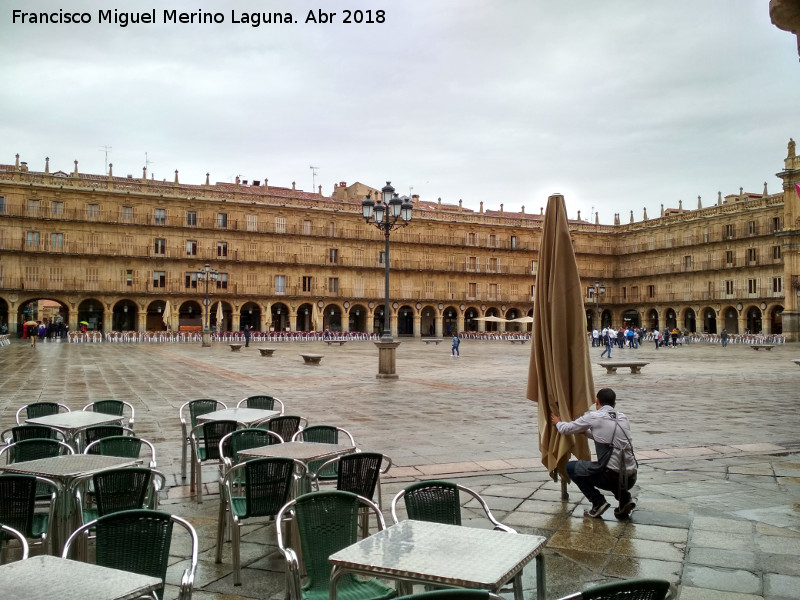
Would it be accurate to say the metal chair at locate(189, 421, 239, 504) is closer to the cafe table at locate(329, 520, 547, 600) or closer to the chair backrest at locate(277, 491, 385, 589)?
the chair backrest at locate(277, 491, 385, 589)

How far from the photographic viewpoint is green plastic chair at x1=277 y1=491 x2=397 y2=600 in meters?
2.90

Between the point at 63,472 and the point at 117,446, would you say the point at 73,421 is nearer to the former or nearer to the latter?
the point at 117,446

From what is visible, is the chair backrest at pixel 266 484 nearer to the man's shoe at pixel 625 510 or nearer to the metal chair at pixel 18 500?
the metal chair at pixel 18 500

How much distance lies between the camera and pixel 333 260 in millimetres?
48781

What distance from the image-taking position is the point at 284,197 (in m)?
47.6

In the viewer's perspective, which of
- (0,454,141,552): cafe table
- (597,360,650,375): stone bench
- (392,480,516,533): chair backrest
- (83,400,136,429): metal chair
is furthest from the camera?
(597,360,650,375): stone bench

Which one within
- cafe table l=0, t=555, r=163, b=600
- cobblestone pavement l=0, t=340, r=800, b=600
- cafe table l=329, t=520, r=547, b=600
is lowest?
cobblestone pavement l=0, t=340, r=800, b=600

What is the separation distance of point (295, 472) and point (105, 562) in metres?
1.63

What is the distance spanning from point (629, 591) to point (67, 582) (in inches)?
72.4

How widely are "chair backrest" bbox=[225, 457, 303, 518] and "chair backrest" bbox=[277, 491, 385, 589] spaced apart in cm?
72

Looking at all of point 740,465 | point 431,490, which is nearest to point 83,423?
point 431,490

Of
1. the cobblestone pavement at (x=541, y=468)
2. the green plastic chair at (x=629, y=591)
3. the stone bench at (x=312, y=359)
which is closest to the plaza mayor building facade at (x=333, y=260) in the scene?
the stone bench at (x=312, y=359)

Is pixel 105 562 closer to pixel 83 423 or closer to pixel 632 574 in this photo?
pixel 632 574

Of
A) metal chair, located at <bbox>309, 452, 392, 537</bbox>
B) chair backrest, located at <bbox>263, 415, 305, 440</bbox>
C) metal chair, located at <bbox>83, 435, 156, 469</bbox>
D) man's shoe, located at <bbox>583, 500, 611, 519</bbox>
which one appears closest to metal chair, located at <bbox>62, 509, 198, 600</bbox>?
metal chair, located at <bbox>309, 452, 392, 537</bbox>
